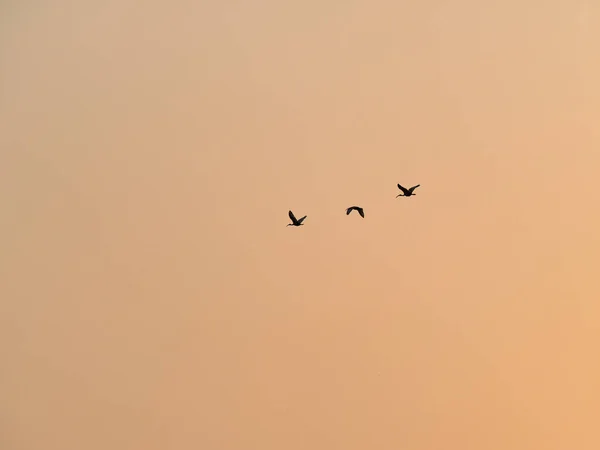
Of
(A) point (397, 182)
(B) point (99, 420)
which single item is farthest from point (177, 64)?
(B) point (99, 420)

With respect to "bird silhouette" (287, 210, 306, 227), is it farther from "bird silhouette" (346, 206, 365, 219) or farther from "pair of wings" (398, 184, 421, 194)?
"pair of wings" (398, 184, 421, 194)

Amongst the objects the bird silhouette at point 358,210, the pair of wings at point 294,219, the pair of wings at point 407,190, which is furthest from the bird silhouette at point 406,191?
the pair of wings at point 294,219

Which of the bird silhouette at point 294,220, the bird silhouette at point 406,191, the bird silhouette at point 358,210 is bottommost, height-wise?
the bird silhouette at point 294,220

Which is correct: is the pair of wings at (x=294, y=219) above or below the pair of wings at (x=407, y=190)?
below

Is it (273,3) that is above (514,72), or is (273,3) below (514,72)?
above

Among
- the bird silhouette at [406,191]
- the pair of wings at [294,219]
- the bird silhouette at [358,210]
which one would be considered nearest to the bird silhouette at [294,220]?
the pair of wings at [294,219]

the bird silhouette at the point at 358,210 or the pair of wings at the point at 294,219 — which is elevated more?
the bird silhouette at the point at 358,210

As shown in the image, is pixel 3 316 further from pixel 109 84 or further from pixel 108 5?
pixel 108 5

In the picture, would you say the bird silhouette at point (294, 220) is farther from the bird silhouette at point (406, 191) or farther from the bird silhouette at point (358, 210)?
the bird silhouette at point (406, 191)

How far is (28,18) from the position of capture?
2.46 meters

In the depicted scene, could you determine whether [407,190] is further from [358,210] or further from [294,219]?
[294,219]

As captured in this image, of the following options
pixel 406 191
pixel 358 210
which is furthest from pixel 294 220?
pixel 406 191

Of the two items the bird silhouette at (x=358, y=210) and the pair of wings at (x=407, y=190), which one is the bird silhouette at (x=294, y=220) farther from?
the pair of wings at (x=407, y=190)

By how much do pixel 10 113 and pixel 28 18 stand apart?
0.37 m
